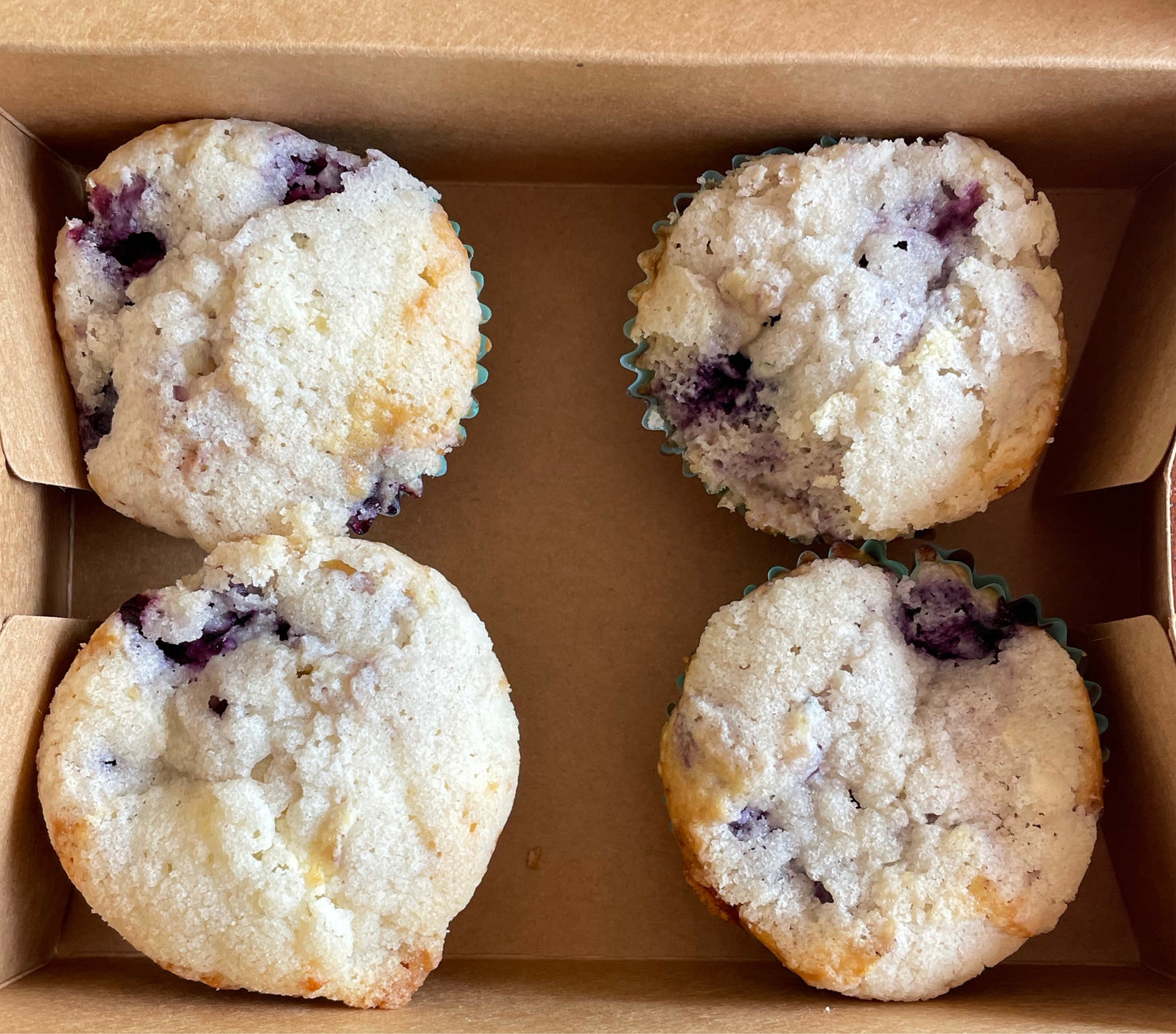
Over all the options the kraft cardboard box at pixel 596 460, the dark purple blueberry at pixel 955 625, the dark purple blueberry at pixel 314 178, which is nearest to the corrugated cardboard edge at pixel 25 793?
the kraft cardboard box at pixel 596 460

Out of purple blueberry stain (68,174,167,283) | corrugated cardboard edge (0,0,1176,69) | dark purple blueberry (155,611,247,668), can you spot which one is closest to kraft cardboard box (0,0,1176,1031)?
corrugated cardboard edge (0,0,1176,69)

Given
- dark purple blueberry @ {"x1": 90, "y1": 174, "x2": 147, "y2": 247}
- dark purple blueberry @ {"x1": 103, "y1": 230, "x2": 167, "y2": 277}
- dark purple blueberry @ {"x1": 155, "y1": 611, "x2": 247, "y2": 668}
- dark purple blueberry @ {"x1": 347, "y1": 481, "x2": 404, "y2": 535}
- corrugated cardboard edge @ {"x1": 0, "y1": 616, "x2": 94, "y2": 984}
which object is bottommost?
corrugated cardboard edge @ {"x1": 0, "y1": 616, "x2": 94, "y2": 984}

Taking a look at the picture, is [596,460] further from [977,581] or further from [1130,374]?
[1130,374]

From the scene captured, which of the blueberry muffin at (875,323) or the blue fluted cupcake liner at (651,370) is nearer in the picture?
the blueberry muffin at (875,323)

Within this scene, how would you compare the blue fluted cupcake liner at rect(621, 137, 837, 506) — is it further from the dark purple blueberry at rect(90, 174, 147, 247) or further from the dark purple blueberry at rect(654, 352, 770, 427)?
the dark purple blueberry at rect(90, 174, 147, 247)

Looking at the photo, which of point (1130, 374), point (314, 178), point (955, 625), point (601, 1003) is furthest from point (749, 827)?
point (314, 178)

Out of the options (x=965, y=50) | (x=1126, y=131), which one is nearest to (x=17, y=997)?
(x=965, y=50)

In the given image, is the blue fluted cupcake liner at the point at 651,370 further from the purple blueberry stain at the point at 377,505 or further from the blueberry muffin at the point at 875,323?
the purple blueberry stain at the point at 377,505

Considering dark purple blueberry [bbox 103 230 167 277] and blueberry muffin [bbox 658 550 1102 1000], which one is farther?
dark purple blueberry [bbox 103 230 167 277]
